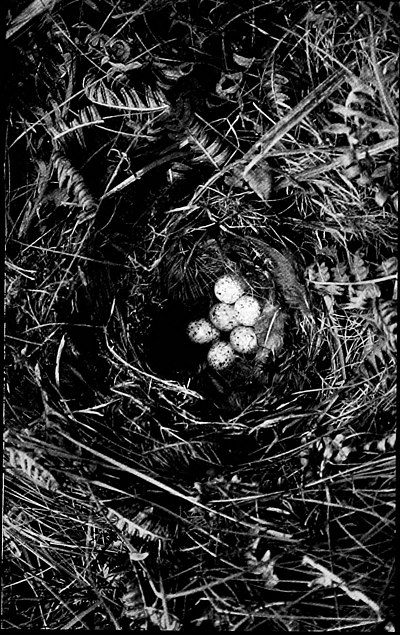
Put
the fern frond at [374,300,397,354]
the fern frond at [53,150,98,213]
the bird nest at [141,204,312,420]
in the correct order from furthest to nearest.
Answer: the bird nest at [141,204,312,420] → the fern frond at [53,150,98,213] → the fern frond at [374,300,397,354]

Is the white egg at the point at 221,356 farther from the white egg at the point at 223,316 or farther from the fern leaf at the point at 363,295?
the fern leaf at the point at 363,295

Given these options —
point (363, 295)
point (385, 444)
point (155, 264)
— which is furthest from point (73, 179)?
point (385, 444)

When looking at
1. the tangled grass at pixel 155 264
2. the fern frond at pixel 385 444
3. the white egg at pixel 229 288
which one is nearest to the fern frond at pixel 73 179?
the tangled grass at pixel 155 264

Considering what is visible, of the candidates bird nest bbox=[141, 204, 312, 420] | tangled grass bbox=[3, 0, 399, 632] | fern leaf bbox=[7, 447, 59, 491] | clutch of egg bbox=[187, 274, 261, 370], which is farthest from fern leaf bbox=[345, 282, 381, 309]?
fern leaf bbox=[7, 447, 59, 491]

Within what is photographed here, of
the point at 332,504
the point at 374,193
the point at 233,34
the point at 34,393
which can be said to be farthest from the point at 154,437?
the point at 233,34

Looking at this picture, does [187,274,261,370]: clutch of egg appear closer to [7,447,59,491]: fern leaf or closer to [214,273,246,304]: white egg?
[214,273,246,304]: white egg

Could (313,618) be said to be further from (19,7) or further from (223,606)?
(19,7)
